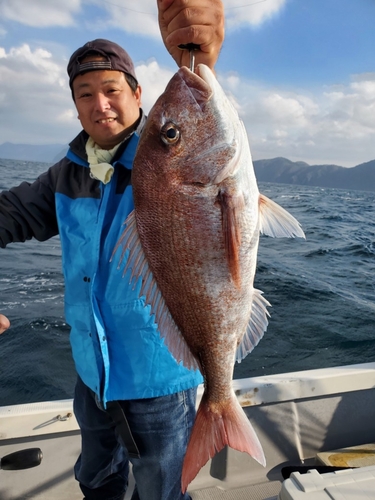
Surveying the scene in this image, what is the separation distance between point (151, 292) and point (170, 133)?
70cm

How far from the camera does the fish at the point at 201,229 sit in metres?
1.68

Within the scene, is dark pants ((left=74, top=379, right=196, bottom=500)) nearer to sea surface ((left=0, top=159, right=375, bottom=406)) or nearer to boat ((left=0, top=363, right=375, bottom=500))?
boat ((left=0, top=363, right=375, bottom=500))

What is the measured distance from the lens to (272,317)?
9195mm

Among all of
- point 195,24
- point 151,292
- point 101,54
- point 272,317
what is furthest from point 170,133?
point 272,317

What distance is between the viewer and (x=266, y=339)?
8195 millimetres

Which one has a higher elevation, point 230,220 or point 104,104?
point 104,104

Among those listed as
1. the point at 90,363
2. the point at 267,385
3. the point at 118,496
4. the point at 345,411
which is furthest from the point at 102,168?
the point at 345,411

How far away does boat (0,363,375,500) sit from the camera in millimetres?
3318

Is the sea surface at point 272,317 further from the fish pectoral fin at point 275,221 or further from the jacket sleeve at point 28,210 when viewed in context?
the fish pectoral fin at point 275,221

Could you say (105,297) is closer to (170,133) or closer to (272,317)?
(170,133)

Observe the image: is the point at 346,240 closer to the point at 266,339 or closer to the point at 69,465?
the point at 266,339

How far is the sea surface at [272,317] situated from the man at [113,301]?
4.38m

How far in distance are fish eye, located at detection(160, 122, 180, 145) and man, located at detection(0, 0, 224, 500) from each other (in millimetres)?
560

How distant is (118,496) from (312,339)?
6323 millimetres
